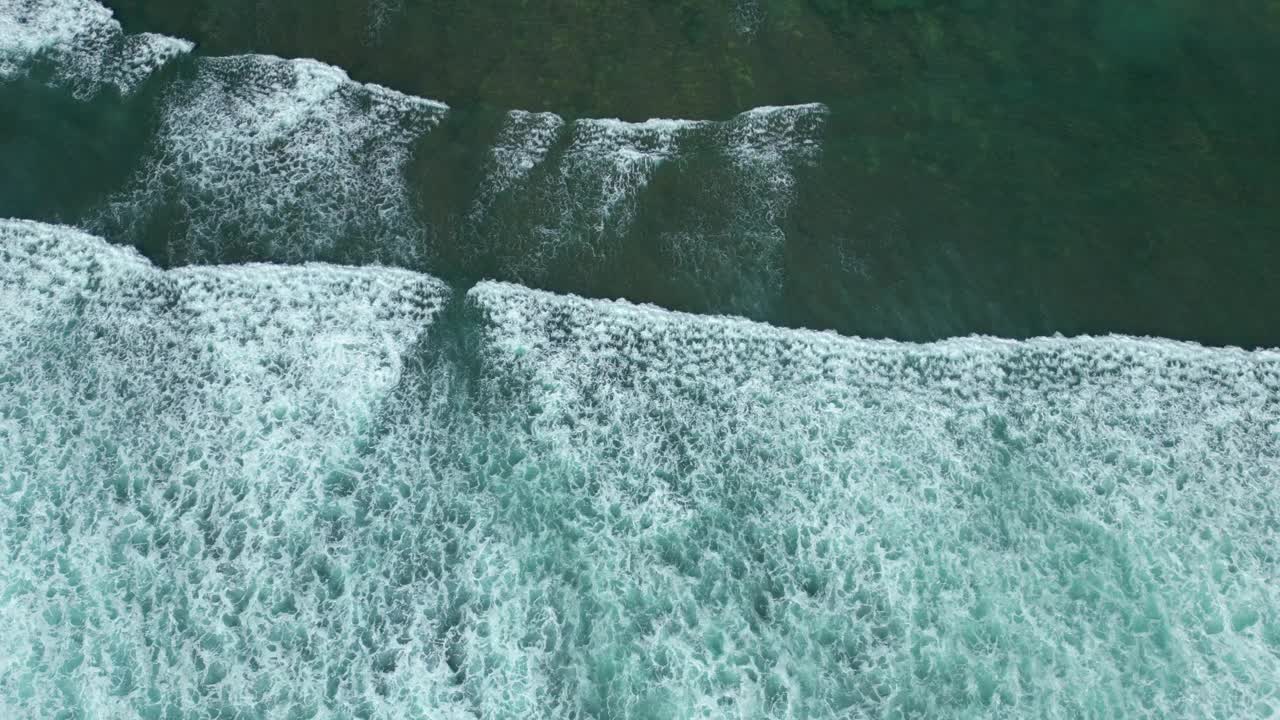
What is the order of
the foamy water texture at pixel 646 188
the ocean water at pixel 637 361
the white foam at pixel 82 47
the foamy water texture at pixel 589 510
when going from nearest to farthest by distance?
the foamy water texture at pixel 589 510
the ocean water at pixel 637 361
the foamy water texture at pixel 646 188
the white foam at pixel 82 47

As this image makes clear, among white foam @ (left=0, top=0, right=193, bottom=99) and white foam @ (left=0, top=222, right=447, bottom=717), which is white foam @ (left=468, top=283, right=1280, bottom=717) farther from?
white foam @ (left=0, top=0, right=193, bottom=99)

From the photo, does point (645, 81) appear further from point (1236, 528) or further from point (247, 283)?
point (1236, 528)

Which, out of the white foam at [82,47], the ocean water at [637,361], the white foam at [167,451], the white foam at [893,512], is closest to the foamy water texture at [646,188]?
the ocean water at [637,361]

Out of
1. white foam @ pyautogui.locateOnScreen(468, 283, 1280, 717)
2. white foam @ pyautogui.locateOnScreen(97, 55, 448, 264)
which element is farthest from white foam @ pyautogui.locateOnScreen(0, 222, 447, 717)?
white foam @ pyautogui.locateOnScreen(468, 283, 1280, 717)

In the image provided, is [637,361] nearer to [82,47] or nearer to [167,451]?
[167,451]

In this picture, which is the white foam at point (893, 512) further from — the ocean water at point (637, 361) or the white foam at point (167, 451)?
the white foam at point (167, 451)

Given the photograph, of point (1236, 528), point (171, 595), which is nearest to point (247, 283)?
point (171, 595)
